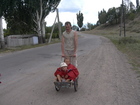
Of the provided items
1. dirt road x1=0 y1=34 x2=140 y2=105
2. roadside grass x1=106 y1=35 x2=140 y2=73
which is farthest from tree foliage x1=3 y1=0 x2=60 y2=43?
dirt road x1=0 y1=34 x2=140 y2=105

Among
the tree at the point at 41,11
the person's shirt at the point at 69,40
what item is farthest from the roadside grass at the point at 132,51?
the tree at the point at 41,11

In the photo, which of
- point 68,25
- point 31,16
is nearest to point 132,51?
point 68,25

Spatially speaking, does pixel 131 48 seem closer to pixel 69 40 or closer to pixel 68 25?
pixel 69 40

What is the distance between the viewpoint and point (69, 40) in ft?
18.9

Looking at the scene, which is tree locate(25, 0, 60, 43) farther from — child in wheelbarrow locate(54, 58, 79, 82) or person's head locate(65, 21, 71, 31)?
child in wheelbarrow locate(54, 58, 79, 82)

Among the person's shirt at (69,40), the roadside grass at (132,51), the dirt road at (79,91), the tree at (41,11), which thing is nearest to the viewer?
the dirt road at (79,91)

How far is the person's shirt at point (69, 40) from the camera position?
5693 millimetres

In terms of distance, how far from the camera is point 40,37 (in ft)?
104

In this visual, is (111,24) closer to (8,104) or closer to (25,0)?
(25,0)

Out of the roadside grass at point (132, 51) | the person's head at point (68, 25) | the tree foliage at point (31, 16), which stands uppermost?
the tree foliage at point (31, 16)

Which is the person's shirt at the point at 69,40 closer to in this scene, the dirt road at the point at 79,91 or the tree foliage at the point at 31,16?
the dirt road at the point at 79,91

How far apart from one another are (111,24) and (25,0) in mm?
82901

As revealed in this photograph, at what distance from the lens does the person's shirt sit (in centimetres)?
569

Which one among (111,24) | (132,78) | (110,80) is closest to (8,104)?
(110,80)
